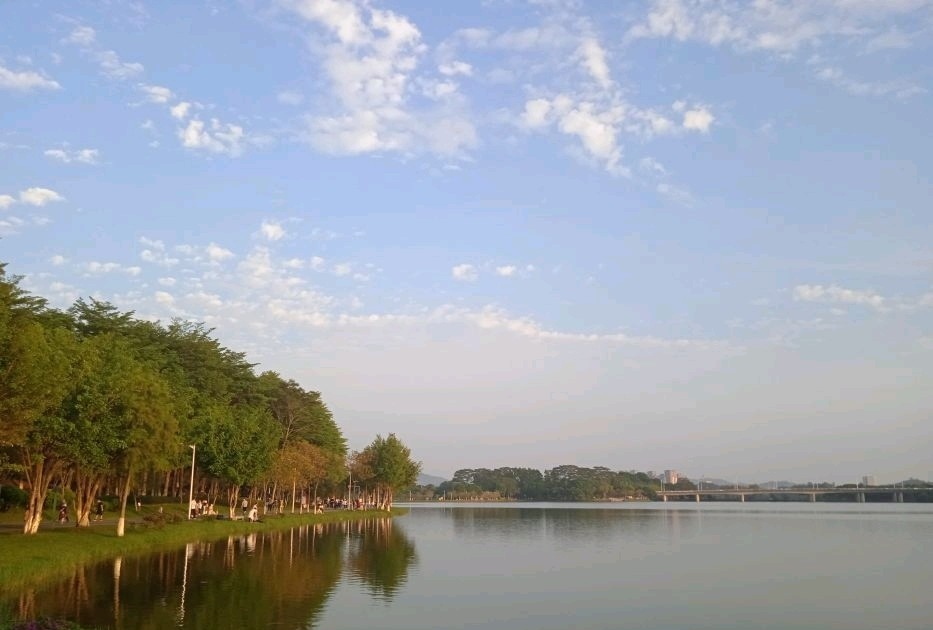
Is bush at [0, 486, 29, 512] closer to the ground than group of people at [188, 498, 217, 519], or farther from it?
farther from it

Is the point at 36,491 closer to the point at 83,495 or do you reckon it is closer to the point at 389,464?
the point at 83,495

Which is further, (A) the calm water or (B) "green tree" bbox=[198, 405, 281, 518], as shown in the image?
(B) "green tree" bbox=[198, 405, 281, 518]

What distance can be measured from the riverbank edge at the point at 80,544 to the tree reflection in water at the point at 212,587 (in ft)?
3.54

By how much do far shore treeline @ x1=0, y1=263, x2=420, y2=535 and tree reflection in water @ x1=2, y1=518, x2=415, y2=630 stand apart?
700 cm

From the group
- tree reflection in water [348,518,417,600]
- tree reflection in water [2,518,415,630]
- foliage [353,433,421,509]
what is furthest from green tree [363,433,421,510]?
tree reflection in water [2,518,415,630]

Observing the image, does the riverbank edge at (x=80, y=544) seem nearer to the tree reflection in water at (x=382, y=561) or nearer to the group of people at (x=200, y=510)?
the group of people at (x=200, y=510)

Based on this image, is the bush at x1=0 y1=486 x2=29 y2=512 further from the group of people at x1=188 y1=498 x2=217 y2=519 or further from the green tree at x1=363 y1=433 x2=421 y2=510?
the green tree at x1=363 y1=433 x2=421 y2=510

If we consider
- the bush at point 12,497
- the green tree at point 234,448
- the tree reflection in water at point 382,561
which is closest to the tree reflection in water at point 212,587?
the tree reflection in water at point 382,561

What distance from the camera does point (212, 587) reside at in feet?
106

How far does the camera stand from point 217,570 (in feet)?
125

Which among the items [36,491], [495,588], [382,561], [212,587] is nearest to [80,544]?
[36,491]

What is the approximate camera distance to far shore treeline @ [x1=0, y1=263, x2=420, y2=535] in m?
34.4

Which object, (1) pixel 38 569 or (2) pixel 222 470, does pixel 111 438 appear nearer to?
(1) pixel 38 569

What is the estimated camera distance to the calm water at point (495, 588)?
27.4m
